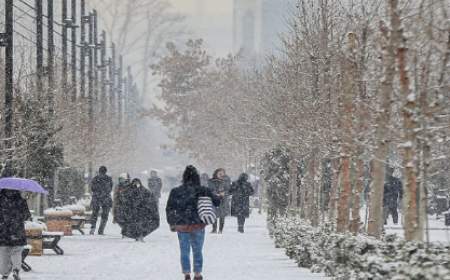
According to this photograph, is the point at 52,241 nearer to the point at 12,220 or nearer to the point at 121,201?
the point at 12,220

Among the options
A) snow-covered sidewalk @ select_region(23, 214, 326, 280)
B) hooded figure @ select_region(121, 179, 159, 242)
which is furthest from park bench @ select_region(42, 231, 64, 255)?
hooded figure @ select_region(121, 179, 159, 242)

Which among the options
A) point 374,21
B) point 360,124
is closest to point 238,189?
point 374,21

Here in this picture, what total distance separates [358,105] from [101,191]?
17.0m

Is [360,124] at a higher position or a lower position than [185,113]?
lower

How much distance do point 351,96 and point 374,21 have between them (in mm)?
3060

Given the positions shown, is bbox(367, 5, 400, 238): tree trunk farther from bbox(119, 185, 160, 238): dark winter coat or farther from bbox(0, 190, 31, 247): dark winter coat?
bbox(119, 185, 160, 238): dark winter coat

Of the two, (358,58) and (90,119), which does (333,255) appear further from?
(90,119)

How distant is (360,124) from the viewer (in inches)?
816

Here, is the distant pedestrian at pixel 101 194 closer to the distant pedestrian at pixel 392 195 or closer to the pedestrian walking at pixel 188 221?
the distant pedestrian at pixel 392 195

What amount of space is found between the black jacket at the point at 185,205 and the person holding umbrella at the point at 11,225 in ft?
7.38

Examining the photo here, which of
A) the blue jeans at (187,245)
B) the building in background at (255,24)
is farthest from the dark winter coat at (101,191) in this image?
the building in background at (255,24)

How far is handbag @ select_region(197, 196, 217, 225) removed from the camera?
63.6 feet

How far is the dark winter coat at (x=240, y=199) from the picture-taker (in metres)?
39.6

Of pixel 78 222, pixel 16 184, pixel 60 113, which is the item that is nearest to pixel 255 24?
pixel 60 113
